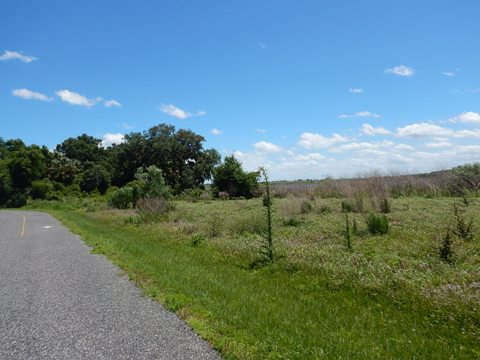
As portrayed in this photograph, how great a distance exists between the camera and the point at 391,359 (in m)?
4.86

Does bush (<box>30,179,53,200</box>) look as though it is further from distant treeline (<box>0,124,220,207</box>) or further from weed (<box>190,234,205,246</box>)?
weed (<box>190,234,205,246</box>)

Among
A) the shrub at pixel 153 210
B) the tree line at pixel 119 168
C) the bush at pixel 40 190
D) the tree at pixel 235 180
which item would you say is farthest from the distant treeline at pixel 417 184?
the bush at pixel 40 190

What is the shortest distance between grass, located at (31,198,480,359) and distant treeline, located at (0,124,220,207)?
53.9 metres

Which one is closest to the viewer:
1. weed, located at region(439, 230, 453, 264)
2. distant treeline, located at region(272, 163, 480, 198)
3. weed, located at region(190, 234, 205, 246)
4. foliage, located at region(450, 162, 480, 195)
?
weed, located at region(439, 230, 453, 264)

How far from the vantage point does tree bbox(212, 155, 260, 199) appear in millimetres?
47969

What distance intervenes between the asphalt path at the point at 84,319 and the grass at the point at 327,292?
15.8 inches

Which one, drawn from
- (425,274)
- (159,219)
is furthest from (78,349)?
(159,219)

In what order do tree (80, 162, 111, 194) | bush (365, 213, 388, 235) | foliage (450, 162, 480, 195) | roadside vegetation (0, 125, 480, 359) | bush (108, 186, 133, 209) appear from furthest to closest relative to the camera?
tree (80, 162, 111, 194) < bush (108, 186, 133, 209) < foliage (450, 162, 480, 195) < bush (365, 213, 388, 235) < roadside vegetation (0, 125, 480, 359)

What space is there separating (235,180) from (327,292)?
133ft

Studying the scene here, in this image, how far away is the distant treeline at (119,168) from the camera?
69062mm

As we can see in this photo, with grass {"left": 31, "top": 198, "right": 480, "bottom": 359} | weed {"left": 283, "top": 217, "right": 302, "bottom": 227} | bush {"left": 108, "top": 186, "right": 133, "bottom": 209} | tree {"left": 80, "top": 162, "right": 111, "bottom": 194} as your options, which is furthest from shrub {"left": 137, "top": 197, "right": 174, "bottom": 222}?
tree {"left": 80, "top": 162, "right": 111, "bottom": 194}

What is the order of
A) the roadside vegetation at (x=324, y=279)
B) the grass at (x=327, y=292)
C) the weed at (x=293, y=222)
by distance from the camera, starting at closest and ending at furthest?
1. the grass at (x=327, y=292)
2. the roadside vegetation at (x=324, y=279)
3. the weed at (x=293, y=222)

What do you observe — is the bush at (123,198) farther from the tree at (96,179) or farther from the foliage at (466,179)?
the tree at (96,179)

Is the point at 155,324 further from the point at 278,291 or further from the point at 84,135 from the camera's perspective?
the point at 84,135
